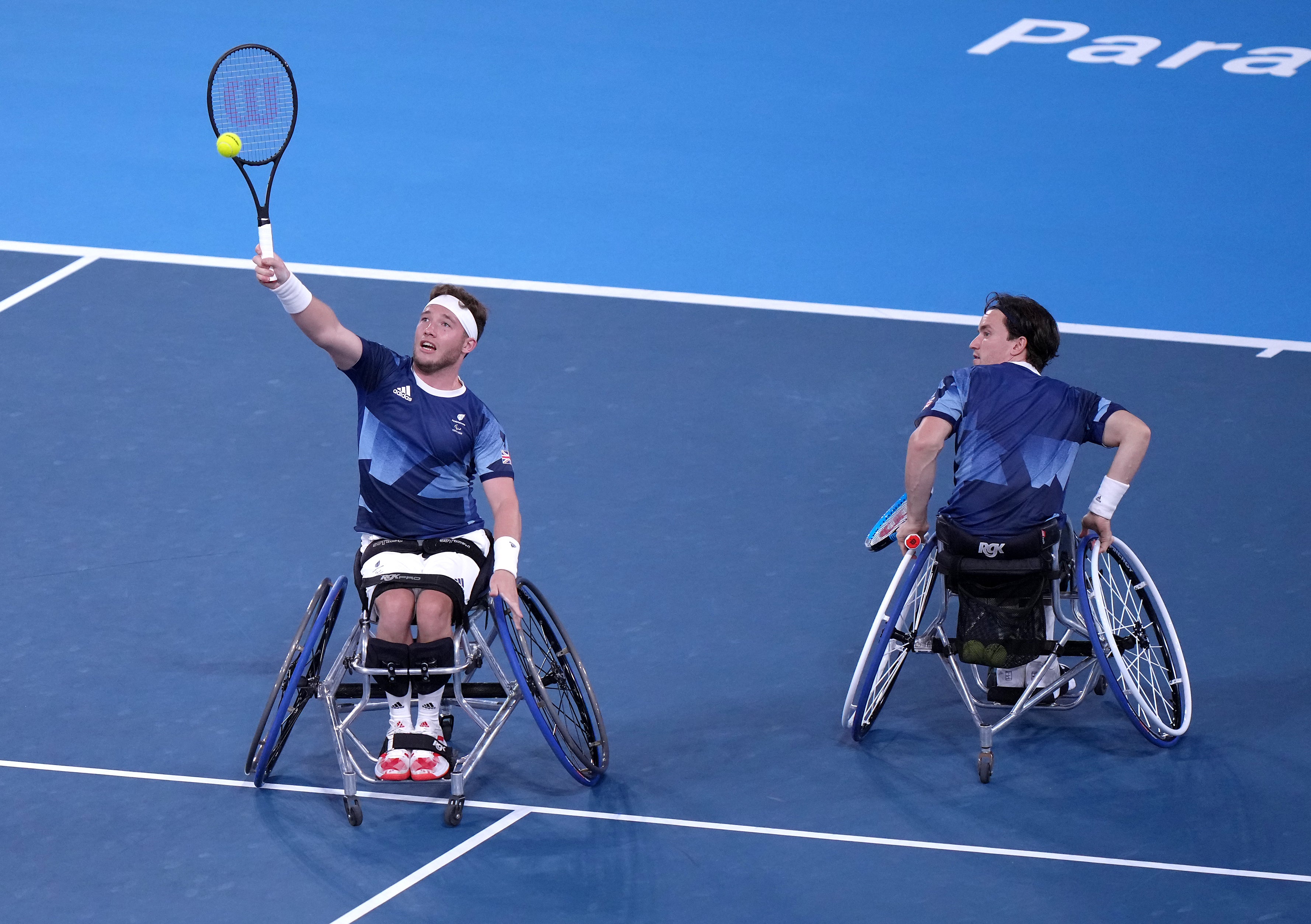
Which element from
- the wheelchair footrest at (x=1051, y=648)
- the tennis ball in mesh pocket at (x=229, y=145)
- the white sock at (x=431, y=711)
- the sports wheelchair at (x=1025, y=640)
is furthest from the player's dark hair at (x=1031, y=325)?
the tennis ball in mesh pocket at (x=229, y=145)

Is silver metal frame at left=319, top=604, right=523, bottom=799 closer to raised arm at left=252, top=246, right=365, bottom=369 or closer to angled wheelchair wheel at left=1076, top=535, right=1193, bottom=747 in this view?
raised arm at left=252, top=246, right=365, bottom=369

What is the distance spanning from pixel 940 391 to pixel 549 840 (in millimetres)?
2050

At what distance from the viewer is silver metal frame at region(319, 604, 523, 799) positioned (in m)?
6.02

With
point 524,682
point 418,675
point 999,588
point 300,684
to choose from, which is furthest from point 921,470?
point 300,684

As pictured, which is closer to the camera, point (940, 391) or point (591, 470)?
point (940, 391)

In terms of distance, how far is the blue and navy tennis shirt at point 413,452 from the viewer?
20.3ft

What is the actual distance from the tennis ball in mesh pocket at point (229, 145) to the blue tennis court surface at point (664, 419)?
6.69 feet

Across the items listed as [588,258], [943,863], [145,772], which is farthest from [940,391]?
[588,258]

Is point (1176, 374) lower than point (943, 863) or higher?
higher

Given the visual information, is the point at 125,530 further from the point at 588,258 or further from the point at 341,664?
the point at 588,258

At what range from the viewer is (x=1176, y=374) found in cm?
952

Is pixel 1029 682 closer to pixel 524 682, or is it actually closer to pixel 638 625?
pixel 638 625

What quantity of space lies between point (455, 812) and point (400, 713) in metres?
0.38

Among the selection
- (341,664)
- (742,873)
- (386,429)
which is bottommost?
(742,873)
